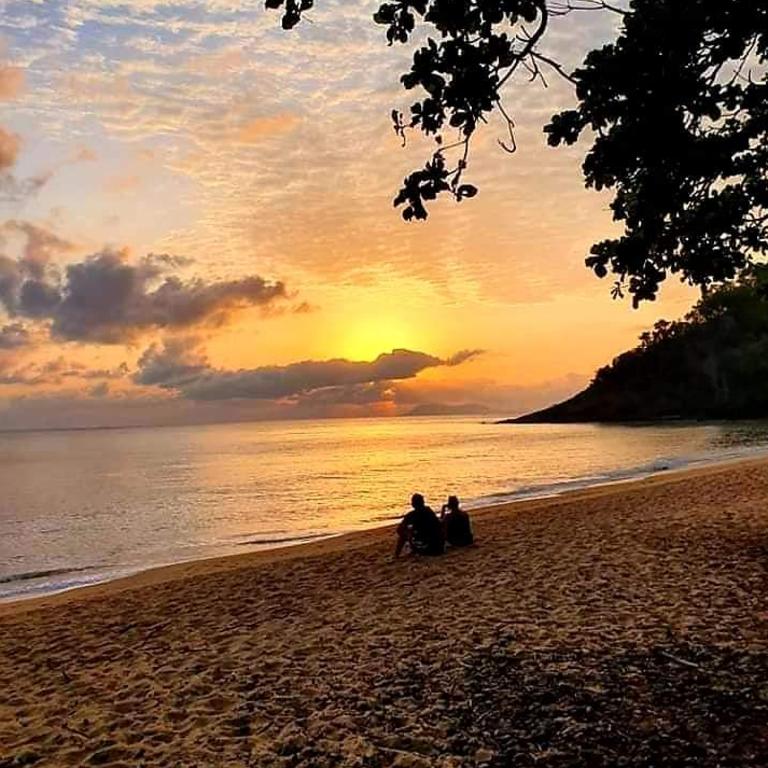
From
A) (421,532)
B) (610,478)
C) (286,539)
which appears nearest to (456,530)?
(421,532)

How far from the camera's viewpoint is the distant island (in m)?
108

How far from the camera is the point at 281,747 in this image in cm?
546

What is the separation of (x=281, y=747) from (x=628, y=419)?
146 m

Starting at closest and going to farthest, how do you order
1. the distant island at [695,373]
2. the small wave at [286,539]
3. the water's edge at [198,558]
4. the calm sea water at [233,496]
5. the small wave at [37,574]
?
the water's edge at [198,558]
the small wave at [37,574]
the calm sea water at [233,496]
the small wave at [286,539]
the distant island at [695,373]

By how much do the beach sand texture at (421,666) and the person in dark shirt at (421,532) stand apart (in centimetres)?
80

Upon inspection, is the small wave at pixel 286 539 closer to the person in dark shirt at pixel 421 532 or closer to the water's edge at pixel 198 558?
the water's edge at pixel 198 558

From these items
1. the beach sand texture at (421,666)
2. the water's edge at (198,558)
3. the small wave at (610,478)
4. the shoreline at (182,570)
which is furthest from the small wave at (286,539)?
the beach sand texture at (421,666)

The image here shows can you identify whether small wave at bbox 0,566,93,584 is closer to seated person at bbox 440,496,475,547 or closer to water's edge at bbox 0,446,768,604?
water's edge at bbox 0,446,768,604

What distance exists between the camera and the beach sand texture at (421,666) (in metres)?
5.31

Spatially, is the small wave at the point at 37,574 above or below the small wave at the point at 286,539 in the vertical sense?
above

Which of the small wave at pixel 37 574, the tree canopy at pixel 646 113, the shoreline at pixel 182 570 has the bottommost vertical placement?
the small wave at pixel 37 574

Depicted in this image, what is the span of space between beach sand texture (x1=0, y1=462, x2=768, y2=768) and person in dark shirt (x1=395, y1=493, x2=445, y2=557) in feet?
2.64

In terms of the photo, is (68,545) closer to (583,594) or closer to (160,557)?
(160,557)

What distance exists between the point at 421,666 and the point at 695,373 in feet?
452
